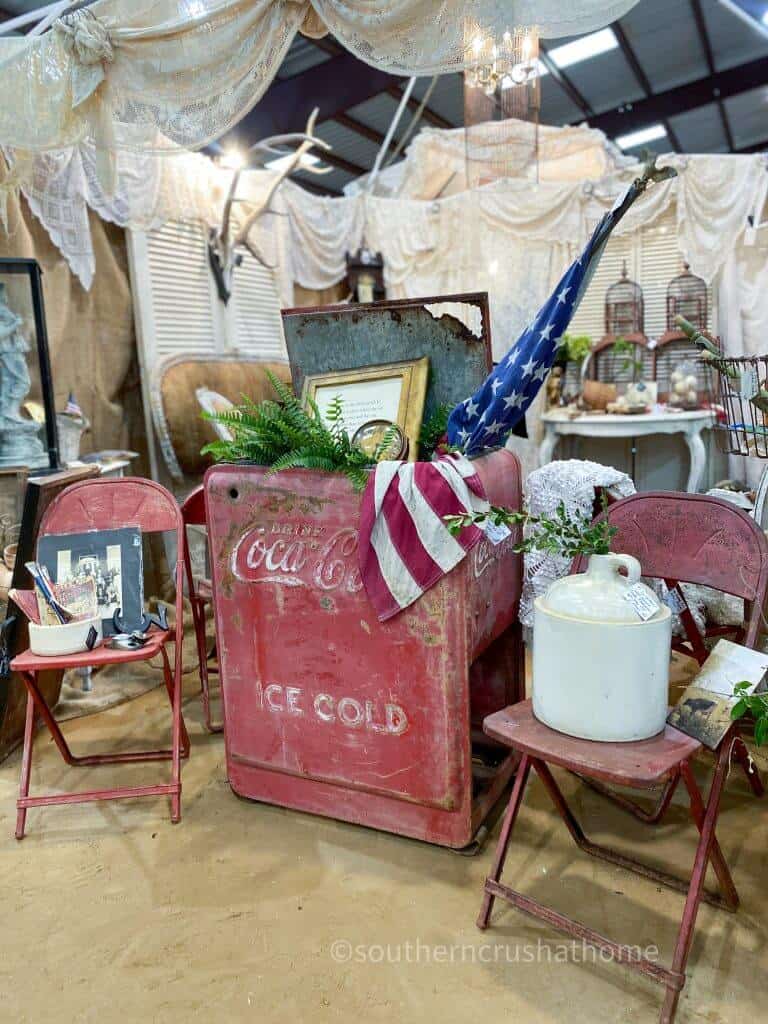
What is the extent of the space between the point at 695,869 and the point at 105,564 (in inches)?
76.8

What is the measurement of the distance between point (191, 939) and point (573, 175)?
251 inches

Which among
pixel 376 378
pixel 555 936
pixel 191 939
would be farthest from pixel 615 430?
pixel 191 939

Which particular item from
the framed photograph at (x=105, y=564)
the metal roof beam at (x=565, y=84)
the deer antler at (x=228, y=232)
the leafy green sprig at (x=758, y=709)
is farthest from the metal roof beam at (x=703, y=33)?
the leafy green sprig at (x=758, y=709)

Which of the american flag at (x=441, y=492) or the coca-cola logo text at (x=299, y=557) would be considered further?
the coca-cola logo text at (x=299, y=557)

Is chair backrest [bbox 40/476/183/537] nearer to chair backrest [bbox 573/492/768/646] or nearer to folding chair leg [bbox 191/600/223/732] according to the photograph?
folding chair leg [bbox 191/600/223/732]

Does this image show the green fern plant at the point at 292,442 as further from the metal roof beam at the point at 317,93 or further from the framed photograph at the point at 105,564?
the metal roof beam at the point at 317,93

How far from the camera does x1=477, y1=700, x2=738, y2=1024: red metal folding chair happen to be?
1.41 meters

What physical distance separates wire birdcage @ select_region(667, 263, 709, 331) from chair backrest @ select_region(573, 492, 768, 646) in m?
3.88

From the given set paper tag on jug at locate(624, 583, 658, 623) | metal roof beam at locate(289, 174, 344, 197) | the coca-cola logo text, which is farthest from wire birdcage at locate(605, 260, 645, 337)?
metal roof beam at locate(289, 174, 344, 197)

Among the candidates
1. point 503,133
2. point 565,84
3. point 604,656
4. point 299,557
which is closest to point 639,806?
point 604,656

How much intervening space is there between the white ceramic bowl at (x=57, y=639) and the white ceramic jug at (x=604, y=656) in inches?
56.4

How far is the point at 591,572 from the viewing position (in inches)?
61.8

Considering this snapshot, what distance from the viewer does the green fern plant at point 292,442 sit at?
76.4 inches

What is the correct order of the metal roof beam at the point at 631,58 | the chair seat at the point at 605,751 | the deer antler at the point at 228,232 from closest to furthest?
1. the chair seat at the point at 605,751
2. the deer antler at the point at 228,232
3. the metal roof beam at the point at 631,58
